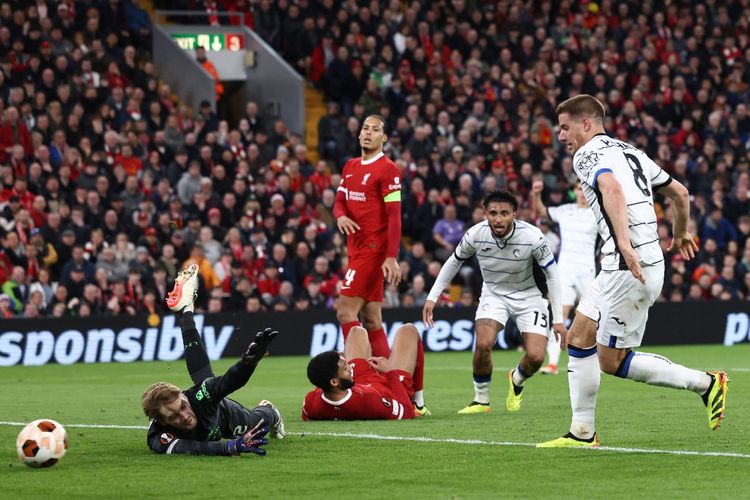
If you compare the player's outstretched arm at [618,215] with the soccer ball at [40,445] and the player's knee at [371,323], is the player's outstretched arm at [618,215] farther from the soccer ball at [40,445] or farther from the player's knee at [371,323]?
the player's knee at [371,323]

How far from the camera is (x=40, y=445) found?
27.9ft

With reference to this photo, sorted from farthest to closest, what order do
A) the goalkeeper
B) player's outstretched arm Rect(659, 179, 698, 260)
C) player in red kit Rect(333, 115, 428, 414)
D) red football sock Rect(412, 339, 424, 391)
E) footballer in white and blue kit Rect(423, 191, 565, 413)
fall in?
player in red kit Rect(333, 115, 428, 414)
footballer in white and blue kit Rect(423, 191, 565, 413)
red football sock Rect(412, 339, 424, 391)
player's outstretched arm Rect(659, 179, 698, 260)
the goalkeeper

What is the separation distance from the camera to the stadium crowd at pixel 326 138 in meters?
22.2

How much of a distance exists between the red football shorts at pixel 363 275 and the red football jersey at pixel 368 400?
192 cm

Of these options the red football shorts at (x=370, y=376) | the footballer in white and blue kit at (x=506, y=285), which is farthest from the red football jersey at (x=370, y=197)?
the red football shorts at (x=370, y=376)


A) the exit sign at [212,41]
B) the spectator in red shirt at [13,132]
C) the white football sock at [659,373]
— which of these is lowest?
the white football sock at [659,373]

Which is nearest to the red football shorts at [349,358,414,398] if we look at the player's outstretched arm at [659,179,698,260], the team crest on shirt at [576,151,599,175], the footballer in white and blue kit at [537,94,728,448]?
the footballer in white and blue kit at [537,94,728,448]

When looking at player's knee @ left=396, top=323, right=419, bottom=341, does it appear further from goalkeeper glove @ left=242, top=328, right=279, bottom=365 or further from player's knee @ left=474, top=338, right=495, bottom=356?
goalkeeper glove @ left=242, top=328, right=279, bottom=365

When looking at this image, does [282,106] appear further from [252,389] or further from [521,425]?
[521,425]

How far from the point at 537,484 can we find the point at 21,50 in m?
18.6

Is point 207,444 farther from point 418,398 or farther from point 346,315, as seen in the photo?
point 346,315

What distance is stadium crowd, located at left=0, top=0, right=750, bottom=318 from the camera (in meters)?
22.2

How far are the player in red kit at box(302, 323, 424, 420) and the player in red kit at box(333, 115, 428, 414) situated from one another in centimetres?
139

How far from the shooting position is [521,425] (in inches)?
438
